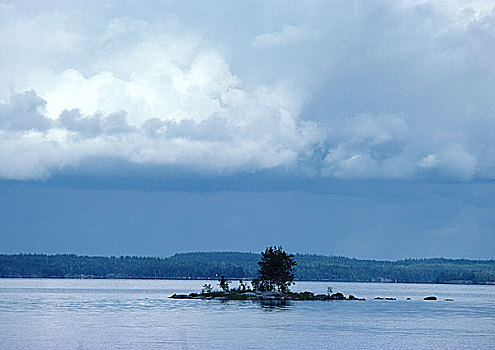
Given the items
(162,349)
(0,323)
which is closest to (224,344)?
(162,349)

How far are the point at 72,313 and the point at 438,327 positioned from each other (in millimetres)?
65655

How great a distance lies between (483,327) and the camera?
126 meters

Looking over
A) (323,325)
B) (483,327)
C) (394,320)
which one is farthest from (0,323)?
(483,327)

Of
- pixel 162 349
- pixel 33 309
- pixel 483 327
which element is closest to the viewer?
pixel 162 349

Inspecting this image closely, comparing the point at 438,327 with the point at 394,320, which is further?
the point at 394,320

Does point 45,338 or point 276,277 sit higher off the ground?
point 276,277

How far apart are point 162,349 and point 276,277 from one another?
350 feet

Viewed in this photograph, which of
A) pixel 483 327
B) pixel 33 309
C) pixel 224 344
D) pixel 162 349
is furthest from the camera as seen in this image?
pixel 33 309

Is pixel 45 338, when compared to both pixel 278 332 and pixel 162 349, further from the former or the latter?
pixel 278 332

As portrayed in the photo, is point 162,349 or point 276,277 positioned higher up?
point 276,277

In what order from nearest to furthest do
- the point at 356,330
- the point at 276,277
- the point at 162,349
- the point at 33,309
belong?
the point at 162,349
the point at 356,330
the point at 33,309
the point at 276,277

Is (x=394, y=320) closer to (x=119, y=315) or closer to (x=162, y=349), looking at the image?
(x=119, y=315)

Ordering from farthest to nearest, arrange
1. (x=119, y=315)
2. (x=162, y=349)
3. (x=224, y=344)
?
(x=119, y=315), (x=224, y=344), (x=162, y=349)

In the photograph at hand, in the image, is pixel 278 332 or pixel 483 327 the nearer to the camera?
pixel 278 332
